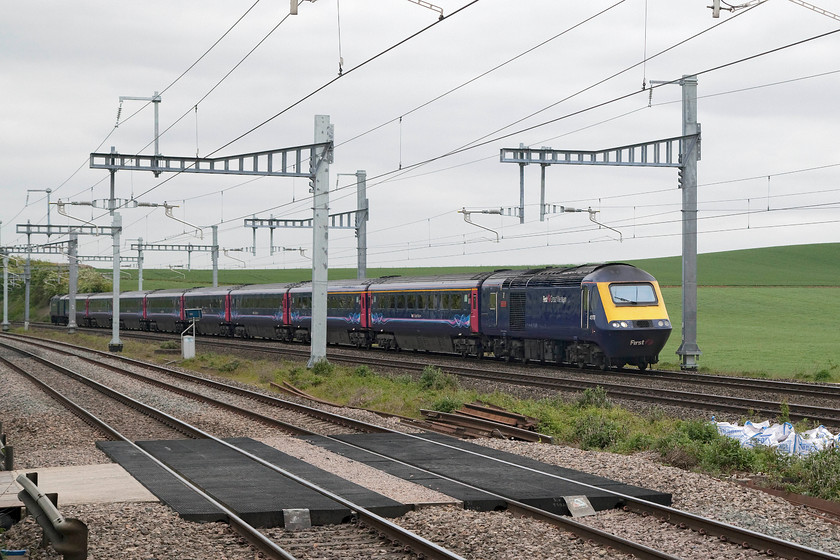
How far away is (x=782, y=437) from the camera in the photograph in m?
15.9

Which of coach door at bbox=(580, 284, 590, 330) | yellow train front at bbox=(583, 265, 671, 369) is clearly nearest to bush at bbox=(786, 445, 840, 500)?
yellow train front at bbox=(583, 265, 671, 369)

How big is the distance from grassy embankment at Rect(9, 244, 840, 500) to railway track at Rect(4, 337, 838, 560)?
2.67 metres

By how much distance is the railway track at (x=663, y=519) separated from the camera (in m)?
8.91

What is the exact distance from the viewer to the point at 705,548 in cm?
946

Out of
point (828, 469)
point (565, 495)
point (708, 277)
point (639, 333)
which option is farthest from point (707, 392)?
→ point (708, 277)

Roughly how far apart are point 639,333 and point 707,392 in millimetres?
5773

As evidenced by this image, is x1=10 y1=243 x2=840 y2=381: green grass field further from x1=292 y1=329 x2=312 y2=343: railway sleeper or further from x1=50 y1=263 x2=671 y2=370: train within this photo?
x1=292 y1=329 x2=312 y2=343: railway sleeper

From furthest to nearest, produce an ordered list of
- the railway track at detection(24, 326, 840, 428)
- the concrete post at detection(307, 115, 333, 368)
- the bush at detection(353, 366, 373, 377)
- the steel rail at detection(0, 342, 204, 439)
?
the concrete post at detection(307, 115, 333, 368)
the bush at detection(353, 366, 373, 377)
the railway track at detection(24, 326, 840, 428)
the steel rail at detection(0, 342, 204, 439)

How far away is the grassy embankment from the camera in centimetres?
1432

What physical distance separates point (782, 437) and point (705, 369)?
17.8 meters

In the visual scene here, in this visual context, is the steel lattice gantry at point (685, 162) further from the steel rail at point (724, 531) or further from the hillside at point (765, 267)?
the hillside at point (765, 267)

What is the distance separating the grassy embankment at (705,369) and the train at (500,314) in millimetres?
4461

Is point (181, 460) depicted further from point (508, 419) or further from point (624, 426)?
point (624, 426)

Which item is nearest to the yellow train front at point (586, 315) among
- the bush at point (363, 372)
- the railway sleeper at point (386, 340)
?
the bush at point (363, 372)
